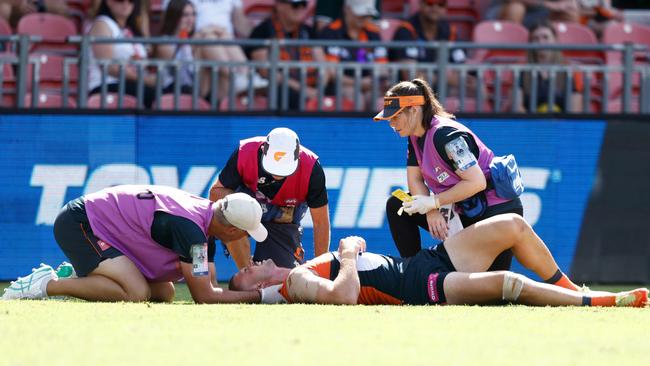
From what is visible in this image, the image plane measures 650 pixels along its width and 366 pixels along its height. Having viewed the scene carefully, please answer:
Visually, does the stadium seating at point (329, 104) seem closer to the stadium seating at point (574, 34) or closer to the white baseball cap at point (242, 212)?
the stadium seating at point (574, 34)

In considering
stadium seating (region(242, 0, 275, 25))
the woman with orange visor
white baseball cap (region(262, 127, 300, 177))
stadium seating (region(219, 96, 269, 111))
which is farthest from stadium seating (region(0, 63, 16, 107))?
the woman with orange visor

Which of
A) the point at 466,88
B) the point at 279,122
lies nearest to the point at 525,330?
the point at 279,122

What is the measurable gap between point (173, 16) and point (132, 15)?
44cm

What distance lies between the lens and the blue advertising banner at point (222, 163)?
449 inches

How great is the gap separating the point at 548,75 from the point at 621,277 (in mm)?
2048

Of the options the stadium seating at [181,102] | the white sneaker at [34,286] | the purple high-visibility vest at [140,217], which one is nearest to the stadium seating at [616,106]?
the stadium seating at [181,102]

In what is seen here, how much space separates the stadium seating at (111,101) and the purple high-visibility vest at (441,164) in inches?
155

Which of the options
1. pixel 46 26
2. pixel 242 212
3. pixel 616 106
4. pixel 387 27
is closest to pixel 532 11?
pixel 387 27

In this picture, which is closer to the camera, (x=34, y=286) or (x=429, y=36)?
(x=34, y=286)

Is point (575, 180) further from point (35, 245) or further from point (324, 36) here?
point (35, 245)

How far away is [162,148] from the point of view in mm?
11586

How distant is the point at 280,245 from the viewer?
956 cm

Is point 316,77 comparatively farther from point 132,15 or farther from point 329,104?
point 132,15

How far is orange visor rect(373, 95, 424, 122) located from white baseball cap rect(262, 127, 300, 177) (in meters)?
0.69
